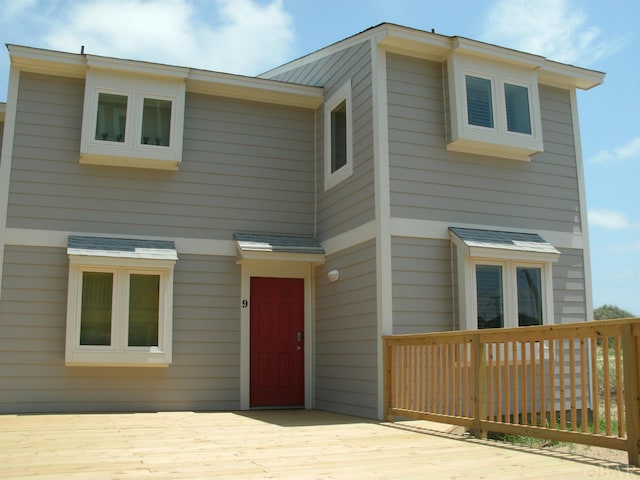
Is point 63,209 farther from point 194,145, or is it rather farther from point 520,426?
point 520,426

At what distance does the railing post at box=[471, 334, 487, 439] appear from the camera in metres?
5.71

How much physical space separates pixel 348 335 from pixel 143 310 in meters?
2.72

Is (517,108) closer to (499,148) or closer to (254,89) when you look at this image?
(499,148)

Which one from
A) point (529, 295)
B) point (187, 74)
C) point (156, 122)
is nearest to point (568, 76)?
point (529, 295)

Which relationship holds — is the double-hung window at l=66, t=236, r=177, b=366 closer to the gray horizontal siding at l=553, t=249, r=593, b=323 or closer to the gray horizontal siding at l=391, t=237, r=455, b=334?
the gray horizontal siding at l=391, t=237, r=455, b=334

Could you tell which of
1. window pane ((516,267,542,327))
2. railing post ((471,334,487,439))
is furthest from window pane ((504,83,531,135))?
railing post ((471,334,487,439))

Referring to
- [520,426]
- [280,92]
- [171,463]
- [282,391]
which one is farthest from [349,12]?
[171,463]

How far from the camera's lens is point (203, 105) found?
30.1 feet

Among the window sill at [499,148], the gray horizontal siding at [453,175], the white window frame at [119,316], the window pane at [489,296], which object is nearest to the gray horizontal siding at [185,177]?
the white window frame at [119,316]

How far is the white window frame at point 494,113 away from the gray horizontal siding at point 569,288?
1.50m

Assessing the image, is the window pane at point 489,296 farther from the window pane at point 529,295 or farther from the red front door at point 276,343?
the red front door at point 276,343

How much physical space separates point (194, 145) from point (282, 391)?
3.72 meters

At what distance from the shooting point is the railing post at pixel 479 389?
5.71 metres

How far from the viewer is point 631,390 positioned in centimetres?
435
